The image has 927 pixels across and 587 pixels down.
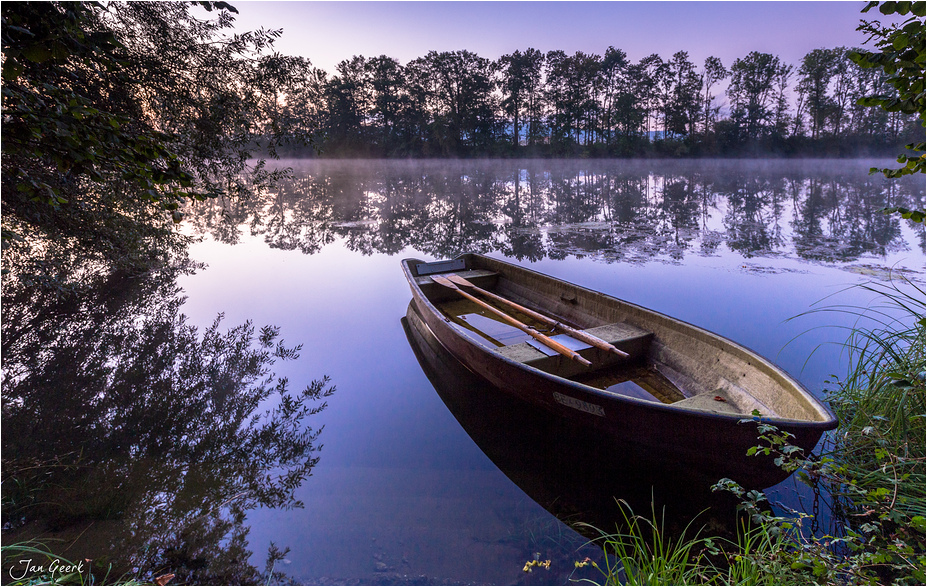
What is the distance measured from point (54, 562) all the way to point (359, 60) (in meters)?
43.9

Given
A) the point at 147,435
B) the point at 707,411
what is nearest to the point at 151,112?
the point at 147,435

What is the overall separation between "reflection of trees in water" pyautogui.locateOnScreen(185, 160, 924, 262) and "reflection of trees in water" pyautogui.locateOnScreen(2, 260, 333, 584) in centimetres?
502

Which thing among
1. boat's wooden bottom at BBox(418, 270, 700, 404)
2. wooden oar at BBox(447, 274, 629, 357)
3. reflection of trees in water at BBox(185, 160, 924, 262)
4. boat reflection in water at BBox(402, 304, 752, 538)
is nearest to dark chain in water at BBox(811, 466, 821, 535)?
boat reflection in water at BBox(402, 304, 752, 538)

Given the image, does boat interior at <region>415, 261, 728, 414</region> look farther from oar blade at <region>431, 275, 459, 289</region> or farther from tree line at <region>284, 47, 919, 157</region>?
tree line at <region>284, 47, 919, 157</region>

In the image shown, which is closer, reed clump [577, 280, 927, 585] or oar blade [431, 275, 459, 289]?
reed clump [577, 280, 927, 585]

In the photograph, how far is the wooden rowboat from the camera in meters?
2.77

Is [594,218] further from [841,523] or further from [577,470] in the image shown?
[841,523]

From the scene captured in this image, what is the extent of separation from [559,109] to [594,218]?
3056 cm

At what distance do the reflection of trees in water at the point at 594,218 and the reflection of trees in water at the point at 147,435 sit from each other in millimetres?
5017

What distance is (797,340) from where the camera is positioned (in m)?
5.38

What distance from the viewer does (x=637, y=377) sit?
4223mm

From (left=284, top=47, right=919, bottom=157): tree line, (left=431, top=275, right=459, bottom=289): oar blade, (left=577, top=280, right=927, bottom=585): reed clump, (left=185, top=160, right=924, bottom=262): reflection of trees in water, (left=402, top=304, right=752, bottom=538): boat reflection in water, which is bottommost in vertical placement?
(left=402, top=304, right=752, bottom=538): boat reflection in water

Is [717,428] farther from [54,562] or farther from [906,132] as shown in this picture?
[906,132]

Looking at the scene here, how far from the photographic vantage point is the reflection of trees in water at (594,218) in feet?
32.6
